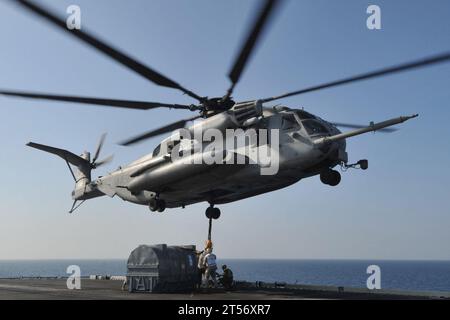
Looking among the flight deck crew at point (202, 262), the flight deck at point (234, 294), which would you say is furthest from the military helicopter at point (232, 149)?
the flight deck at point (234, 294)

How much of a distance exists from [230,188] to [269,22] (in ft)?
37.5

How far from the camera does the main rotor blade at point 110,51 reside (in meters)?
9.65

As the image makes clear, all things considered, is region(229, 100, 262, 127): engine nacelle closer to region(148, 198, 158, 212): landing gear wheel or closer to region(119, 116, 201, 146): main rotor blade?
region(119, 116, 201, 146): main rotor blade

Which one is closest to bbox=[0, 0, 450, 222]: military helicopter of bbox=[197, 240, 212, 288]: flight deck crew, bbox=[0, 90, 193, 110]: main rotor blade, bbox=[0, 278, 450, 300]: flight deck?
bbox=[0, 90, 193, 110]: main rotor blade

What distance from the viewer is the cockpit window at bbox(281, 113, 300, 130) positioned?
1773 cm

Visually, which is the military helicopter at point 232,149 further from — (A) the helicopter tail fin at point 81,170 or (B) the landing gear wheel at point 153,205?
(A) the helicopter tail fin at point 81,170

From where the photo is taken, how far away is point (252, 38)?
11062 millimetres

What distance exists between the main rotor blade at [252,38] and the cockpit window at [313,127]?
12.4ft

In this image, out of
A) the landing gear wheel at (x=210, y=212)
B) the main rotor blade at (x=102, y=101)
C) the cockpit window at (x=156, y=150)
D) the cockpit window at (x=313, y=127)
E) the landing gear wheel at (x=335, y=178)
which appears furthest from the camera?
the landing gear wheel at (x=210, y=212)

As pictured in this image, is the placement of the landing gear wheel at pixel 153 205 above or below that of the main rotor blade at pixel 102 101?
below

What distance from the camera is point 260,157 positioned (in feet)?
58.8

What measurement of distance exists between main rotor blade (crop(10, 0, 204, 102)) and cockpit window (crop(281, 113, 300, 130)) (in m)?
3.46

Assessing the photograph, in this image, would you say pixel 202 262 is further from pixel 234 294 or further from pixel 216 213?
pixel 216 213
